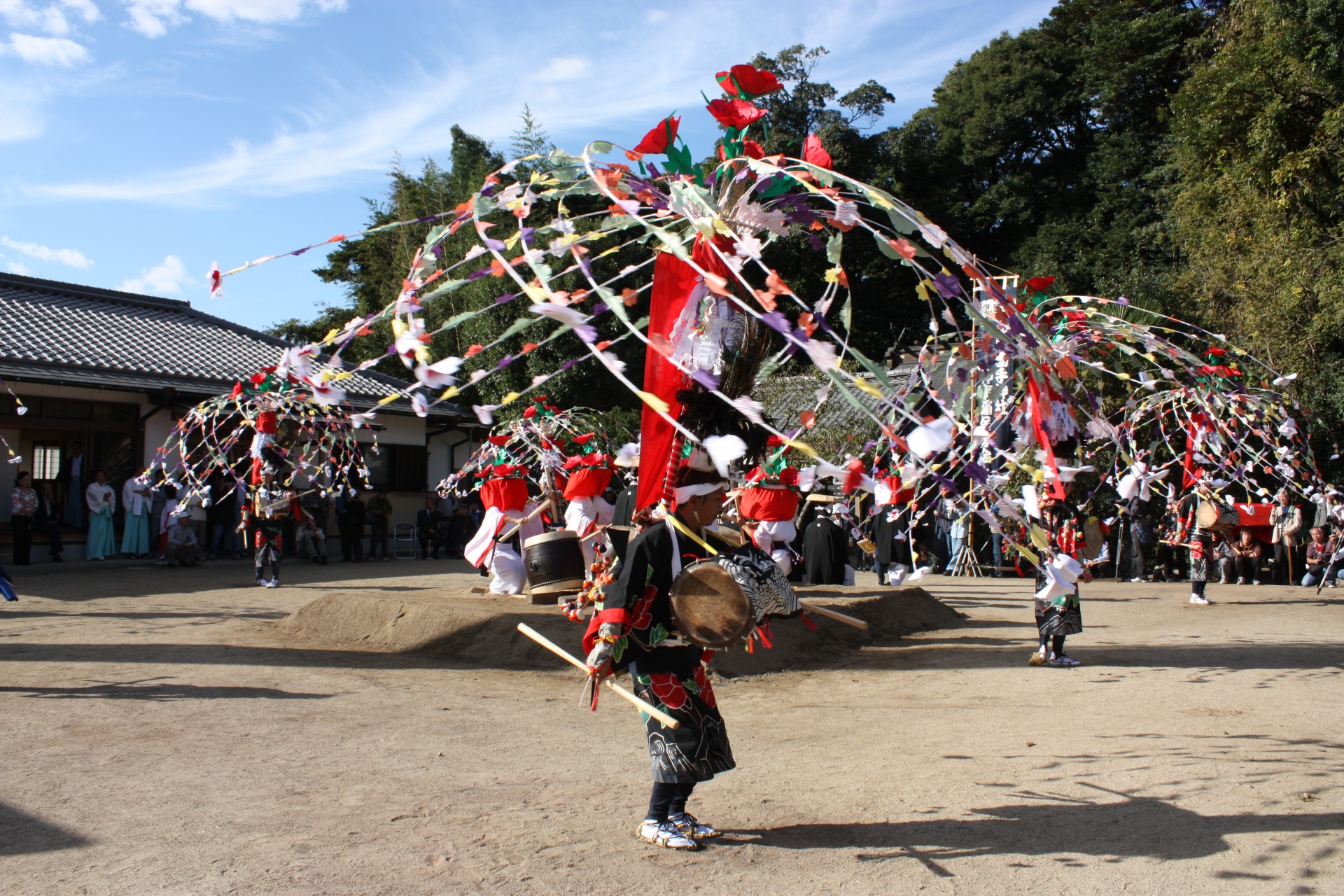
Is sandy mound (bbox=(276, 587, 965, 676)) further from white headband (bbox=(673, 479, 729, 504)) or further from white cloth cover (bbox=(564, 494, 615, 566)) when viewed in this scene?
white headband (bbox=(673, 479, 729, 504))

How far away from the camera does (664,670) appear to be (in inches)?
160

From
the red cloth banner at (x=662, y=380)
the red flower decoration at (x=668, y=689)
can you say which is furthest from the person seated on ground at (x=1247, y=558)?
the red flower decoration at (x=668, y=689)

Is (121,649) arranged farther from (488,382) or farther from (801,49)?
(801,49)

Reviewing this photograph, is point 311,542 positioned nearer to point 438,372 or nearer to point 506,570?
point 506,570

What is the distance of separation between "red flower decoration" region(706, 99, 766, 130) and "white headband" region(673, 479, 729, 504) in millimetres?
1757

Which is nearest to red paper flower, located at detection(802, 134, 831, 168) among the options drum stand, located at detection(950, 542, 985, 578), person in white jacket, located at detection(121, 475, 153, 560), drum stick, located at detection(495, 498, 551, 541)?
drum stick, located at detection(495, 498, 551, 541)

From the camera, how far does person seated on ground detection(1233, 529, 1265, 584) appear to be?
15.8 metres

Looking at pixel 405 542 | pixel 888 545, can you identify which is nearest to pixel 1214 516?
pixel 888 545

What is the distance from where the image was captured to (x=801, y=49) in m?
26.1

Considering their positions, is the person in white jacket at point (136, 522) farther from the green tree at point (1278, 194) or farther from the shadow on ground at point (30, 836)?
the green tree at point (1278, 194)

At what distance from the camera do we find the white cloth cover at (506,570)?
10656mm

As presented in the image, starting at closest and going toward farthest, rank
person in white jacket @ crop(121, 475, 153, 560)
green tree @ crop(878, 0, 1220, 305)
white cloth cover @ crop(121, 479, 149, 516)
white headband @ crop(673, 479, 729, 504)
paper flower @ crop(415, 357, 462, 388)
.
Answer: paper flower @ crop(415, 357, 462, 388), white headband @ crop(673, 479, 729, 504), white cloth cover @ crop(121, 479, 149, 516), person in white jacket @ crop(121, 475, 153, 560), green tree @ crop(878, 0, 1220, 305)

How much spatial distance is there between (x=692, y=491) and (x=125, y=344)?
18018mm

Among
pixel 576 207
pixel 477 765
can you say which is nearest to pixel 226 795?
pixel 477 765
